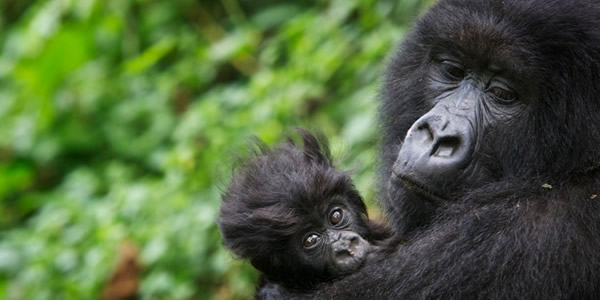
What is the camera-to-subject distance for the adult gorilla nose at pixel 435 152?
121 inches

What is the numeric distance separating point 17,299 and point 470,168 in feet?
13.3

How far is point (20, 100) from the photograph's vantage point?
27.2 feet

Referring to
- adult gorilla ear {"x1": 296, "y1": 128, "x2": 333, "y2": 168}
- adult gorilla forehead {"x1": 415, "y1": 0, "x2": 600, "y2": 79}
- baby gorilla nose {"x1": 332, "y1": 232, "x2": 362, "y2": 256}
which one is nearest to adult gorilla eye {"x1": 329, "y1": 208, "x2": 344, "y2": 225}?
baby gorilla nose {"x1": 332, "y1": 232, "x2": 362, "y2": 256}

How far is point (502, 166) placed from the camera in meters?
3.13

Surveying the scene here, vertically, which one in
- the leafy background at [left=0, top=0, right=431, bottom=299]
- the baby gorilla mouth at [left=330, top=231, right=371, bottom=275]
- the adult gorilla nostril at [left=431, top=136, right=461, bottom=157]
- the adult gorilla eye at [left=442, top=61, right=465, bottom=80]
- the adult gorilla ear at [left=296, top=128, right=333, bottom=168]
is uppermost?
the leafy background at [left=0, top=0, right=431, bottom=299]

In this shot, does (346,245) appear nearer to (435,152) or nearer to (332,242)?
(332,242)

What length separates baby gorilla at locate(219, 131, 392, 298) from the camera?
138 inches

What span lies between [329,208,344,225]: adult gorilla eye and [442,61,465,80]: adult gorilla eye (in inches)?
27.1

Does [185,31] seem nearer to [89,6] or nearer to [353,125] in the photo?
[89,6]

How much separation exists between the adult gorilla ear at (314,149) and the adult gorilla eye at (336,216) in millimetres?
225

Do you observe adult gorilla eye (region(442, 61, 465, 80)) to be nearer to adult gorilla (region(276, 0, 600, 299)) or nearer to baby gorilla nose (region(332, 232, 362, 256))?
adult gorilla (region(276, 0, 600, 299))

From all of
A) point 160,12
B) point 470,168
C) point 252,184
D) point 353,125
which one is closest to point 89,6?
point 160,12

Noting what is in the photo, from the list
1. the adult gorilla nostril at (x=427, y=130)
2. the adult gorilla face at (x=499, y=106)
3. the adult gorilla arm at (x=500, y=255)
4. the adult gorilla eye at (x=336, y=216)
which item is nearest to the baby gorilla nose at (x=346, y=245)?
the adult gorilla eye at (x=336, y=216)

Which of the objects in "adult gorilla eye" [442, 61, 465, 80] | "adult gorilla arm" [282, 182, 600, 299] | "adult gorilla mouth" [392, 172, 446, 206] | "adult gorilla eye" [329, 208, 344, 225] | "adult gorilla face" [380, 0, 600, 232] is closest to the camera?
"adult gorilla arm" [282, 182, 600, 299]
